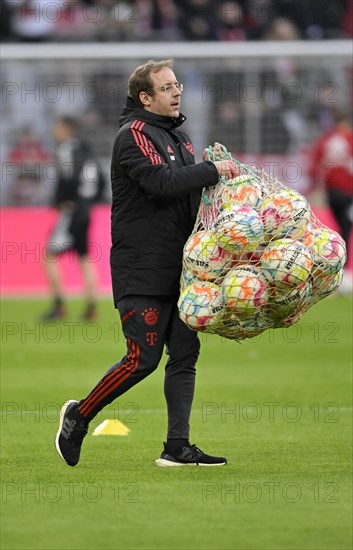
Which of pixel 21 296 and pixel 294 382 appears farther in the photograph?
pixel 21 296

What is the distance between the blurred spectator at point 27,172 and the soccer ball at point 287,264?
1305cm

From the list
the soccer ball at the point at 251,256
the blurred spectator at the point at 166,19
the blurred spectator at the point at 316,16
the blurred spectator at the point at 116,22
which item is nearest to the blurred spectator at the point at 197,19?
the blurred spectator at the point at 166,19

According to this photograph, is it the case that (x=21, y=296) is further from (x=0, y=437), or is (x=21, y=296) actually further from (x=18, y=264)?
(x=0, y=437)

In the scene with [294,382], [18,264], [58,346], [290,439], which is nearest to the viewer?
[290,439]

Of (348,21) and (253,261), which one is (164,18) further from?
(253,261)

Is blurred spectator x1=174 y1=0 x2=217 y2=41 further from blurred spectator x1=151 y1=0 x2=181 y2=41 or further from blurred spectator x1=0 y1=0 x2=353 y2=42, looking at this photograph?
blurred spectator x1=151 y1=0 x2=181 y2=41

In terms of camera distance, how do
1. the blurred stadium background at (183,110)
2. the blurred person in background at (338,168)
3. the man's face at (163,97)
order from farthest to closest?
1. the blurred person in background at (338,168)
2. the blurred stadium background at (183,110)
3. the man's face at (163,97)

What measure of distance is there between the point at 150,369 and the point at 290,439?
1.74m

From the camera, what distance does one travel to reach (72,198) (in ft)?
57.2

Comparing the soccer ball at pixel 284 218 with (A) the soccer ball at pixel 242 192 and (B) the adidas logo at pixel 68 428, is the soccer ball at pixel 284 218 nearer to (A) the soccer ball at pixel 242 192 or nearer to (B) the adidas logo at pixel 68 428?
(A) the soccer ball at pixel 242 192

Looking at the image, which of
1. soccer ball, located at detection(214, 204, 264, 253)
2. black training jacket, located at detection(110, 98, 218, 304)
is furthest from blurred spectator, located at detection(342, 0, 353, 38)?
soccer ball, located at detection(214, 204, 264, 253)

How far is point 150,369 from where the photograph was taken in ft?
24.5

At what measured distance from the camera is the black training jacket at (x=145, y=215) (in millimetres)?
7375

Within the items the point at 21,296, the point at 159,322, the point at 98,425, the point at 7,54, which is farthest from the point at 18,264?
the point at 159,322
